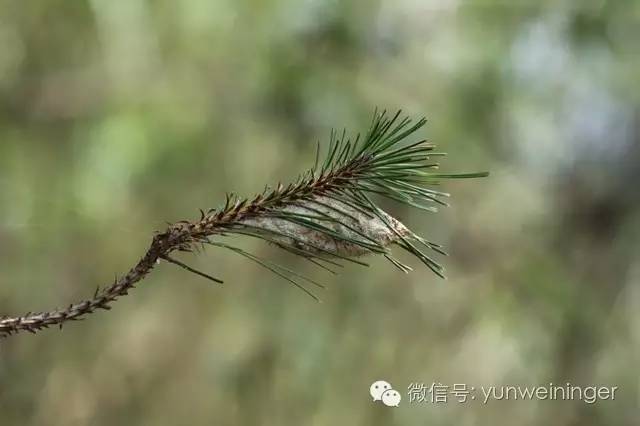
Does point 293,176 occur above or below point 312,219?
above

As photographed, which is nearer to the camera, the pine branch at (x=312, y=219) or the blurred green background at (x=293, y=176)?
the pine branch at (x=312, y=219)

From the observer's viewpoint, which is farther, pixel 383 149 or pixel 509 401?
pixel 509 401

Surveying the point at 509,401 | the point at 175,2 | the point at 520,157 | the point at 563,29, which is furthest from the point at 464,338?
the point at 175,2

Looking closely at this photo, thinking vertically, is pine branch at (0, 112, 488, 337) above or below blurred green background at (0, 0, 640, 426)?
below

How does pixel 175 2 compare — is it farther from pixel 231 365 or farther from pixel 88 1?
pixel 231 365

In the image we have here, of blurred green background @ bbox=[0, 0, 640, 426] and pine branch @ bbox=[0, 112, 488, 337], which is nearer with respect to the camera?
pine branch @ bbox=[0, 112, 488, 337]

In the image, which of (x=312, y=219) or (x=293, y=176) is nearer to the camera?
(x=312, y=219)

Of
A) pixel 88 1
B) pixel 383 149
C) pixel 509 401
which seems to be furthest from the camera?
pixel 509 401

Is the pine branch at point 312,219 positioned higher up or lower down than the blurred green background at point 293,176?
lower down
